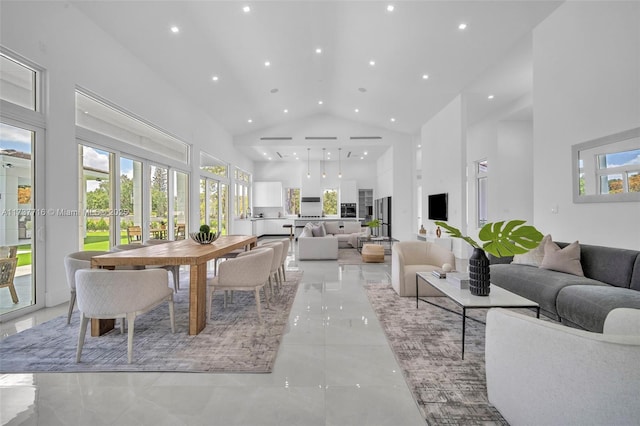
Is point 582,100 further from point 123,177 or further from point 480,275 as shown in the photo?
point 123,177

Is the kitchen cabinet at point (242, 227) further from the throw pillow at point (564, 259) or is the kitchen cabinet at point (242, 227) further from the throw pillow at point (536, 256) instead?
the throw pillow at point (564, 259)

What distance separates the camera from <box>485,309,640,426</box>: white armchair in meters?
1.07

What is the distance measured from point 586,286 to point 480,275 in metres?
1.15

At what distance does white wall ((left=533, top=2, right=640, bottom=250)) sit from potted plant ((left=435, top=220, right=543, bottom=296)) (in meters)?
1.85

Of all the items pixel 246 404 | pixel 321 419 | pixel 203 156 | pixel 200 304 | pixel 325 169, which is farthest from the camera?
pixel 325 169

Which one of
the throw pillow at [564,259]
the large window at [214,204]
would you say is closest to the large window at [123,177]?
the large window at [214,204]

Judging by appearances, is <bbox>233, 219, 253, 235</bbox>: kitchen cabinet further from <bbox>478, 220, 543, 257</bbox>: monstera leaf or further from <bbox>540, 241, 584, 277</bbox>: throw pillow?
<bbox>478, 220, 543, 257</bbox>: monstera leaf

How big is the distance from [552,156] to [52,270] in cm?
683

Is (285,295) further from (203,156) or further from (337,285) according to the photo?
(203,156)

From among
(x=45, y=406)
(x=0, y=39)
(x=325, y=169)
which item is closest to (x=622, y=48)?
(x=45, y=406)

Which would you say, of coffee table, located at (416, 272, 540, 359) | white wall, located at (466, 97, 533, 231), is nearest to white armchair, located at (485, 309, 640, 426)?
coffee table, located at (416, 272, 540, 359)

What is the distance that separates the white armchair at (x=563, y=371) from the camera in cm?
107

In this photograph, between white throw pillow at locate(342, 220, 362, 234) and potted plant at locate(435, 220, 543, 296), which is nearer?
potted plant at locate(435, 220, 543, 296)

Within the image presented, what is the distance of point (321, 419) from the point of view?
161cm
